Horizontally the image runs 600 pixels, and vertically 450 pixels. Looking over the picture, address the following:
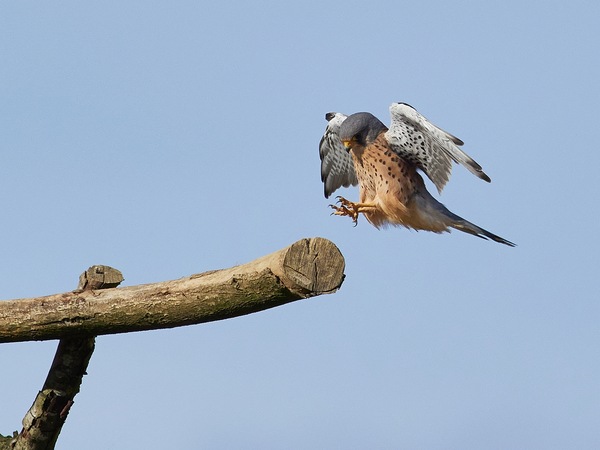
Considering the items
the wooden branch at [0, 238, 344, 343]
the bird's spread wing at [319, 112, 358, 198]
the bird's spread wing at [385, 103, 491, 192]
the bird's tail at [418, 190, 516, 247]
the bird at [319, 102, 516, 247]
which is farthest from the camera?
the bird's spread wing at [319, 112, 358, 198]

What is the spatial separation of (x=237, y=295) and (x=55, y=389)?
1.39 metres

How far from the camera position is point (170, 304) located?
3.49 metres

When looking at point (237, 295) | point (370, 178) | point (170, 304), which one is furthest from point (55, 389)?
point (370, 178)

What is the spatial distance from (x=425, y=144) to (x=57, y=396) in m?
2.47

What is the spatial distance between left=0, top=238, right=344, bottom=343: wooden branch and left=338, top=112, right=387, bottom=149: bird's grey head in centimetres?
207

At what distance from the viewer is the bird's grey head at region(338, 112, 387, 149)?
17.3 feet

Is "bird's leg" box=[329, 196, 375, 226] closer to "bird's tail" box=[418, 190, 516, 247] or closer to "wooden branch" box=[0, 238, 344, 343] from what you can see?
"bird's tail" box=[418, 190, 516, 247]

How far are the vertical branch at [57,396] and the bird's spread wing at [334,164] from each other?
7.78 feet

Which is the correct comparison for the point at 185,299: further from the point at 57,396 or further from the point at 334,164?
the point at 334,164

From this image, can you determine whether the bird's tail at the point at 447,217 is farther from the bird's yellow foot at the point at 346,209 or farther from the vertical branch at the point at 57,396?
the vertical branch at the point at 57,396

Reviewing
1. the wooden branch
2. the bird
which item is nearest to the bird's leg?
the bird

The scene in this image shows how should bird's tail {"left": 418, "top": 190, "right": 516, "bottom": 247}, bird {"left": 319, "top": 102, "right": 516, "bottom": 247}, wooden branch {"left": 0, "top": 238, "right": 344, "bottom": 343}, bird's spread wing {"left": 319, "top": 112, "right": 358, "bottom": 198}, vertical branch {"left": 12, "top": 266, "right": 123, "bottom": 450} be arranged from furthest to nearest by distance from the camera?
bird's spread wing {"left": 319, "top": 112, "right": 358, "bottom": 198} → bird's tail {"left": 418, "top": 190, "right": 516, "bottom": 247} → bird {"left": 319, "top": 102, "right": 516, "bottom": 247} → vertical branch {"left": 12, "top": 266, "right": 123, "bottom": 450} → wooden branch {"left": 0, "top": 238, "right": 344, "bottom": 343}

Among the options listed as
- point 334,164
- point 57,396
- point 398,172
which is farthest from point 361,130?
point 57,396

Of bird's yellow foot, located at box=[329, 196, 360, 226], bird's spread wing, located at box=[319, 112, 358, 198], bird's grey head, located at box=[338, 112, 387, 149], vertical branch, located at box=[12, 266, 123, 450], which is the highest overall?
bird's spread wing, located at box=[319, 112, 358, 198]
